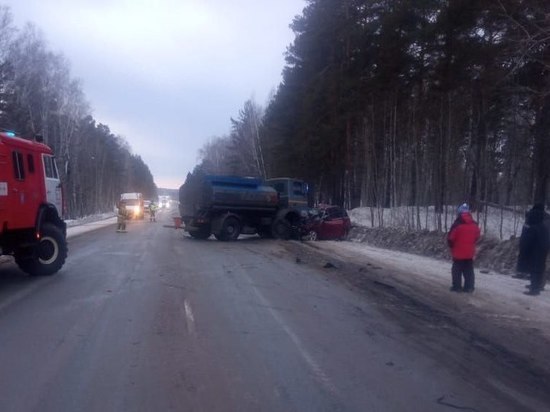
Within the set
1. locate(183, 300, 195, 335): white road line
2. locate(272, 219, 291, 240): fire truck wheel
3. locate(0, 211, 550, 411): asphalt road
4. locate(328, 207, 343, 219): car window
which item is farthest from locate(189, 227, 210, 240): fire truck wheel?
locate(183, 300, 195, 335): white road line

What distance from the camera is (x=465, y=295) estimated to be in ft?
43.2

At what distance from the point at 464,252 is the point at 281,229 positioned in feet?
59.2

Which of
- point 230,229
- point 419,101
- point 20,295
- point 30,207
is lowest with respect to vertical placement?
point 230,229

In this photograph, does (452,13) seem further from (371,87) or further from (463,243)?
(463,243)

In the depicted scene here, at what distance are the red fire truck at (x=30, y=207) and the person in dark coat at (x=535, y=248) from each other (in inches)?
408

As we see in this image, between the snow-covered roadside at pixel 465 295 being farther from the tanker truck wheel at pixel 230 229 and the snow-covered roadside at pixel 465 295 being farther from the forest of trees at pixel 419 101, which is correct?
the tanker truck wheel at pixel 230 229

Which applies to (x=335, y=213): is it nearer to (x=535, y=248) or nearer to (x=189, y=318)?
(x=535, y=248)

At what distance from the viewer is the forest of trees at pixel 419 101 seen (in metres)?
20.9

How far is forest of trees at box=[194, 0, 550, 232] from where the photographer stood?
68.4ft

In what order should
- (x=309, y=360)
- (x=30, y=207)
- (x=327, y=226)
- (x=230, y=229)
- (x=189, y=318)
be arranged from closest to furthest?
(x=309, y=360) < (x=189, y=318) < (x=30, y=207) < (x=230, y=229) < (x=327, y=226)

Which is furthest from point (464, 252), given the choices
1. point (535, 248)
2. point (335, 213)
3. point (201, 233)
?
point (201, 233)

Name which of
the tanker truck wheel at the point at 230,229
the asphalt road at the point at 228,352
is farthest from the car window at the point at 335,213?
the asphalt road at the point at 228,352

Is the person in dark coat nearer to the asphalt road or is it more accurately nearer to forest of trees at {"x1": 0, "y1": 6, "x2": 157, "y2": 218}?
the asphalt road

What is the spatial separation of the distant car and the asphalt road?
52.8 feet
